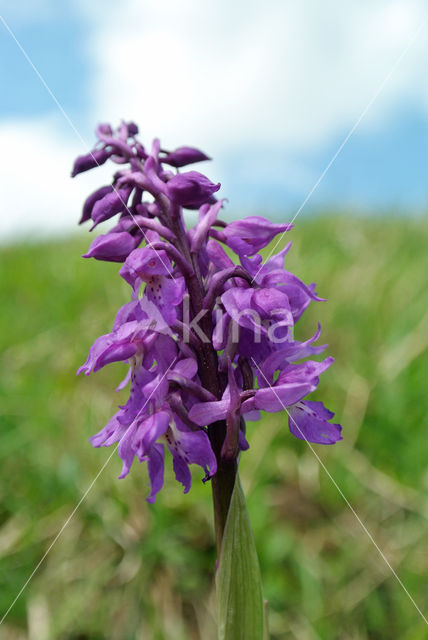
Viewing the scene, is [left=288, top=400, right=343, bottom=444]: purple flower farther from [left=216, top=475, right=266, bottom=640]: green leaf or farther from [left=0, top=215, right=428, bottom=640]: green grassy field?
[left=0, top=215, right=428, bottom=640]: green grassy field

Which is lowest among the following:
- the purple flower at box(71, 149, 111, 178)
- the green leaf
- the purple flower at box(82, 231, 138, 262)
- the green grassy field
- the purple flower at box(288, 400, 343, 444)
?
the green grassy field

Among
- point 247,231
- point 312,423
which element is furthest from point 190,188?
point 312,423

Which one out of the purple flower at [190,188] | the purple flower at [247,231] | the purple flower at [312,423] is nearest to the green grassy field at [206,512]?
the purple flower at [312,423]

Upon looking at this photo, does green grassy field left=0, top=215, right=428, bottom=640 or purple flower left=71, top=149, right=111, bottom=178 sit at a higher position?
purple flower left=71, top=149, right=111, bottom=178

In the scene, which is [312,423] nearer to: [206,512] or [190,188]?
[190,188]

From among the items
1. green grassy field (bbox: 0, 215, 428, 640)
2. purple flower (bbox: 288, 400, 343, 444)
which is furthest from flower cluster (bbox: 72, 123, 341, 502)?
A: green grassy field (bbox: 0, 215, 428, 640)

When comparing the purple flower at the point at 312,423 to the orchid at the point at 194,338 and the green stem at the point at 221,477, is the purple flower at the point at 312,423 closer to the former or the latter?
the orchid at the point at 194,338
